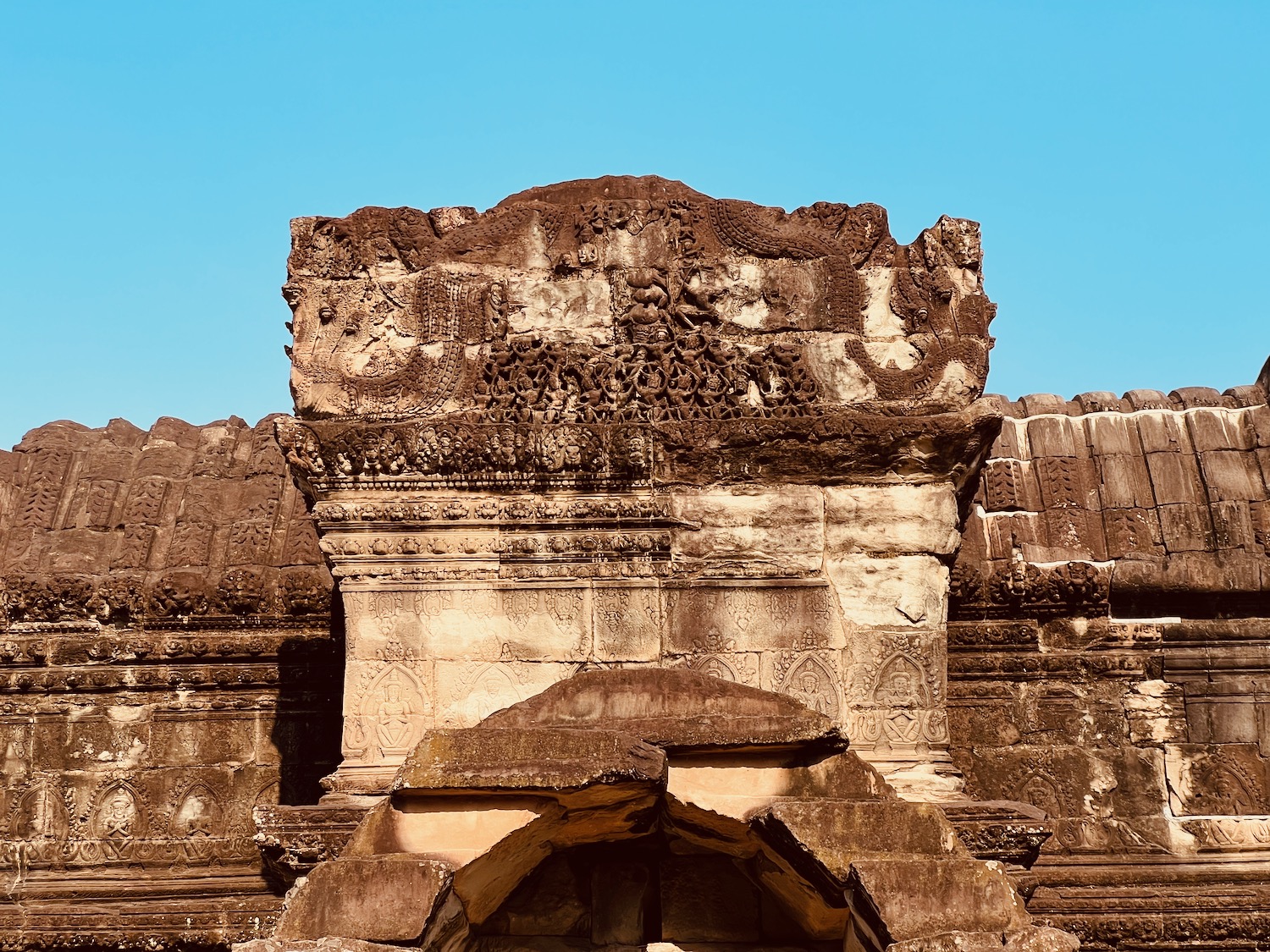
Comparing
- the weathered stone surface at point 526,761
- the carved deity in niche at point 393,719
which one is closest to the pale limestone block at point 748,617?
the weathered stone surface at point 526,761

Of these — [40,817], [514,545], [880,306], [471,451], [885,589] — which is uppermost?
[880,306]

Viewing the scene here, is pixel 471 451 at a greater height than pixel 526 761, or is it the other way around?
pixel 471 451

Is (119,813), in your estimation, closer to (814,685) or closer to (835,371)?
(814,685)

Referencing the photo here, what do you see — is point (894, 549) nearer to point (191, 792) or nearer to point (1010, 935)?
point (1010, 935)

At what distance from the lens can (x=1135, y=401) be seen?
10445 millimetres

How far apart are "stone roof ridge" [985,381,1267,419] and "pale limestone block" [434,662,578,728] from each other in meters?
5.07

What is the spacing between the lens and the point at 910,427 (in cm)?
647

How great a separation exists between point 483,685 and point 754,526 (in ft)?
4.32

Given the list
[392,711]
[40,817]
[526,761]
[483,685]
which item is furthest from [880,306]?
[40,817]

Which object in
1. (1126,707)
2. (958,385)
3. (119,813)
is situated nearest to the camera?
(958,385)

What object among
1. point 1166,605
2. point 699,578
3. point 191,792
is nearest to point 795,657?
point 699,578

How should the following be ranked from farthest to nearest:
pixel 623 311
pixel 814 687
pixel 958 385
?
pixel 623 311 → pixel 958 385 → pixel 814 687

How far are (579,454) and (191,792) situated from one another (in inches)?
158

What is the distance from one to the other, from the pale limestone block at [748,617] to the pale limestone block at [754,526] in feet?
0.39
